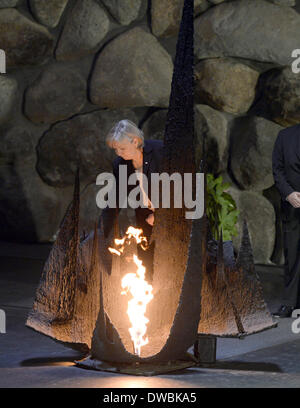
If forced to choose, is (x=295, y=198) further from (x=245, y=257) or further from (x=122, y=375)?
(x=122, y=375)

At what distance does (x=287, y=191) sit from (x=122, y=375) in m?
2.15

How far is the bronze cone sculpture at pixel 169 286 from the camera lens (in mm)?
3713

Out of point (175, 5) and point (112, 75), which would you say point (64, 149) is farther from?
point (175, 5)

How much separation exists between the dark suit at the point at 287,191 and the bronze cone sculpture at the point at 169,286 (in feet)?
4.85

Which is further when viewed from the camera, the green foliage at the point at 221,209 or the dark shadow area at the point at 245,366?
the green foliage at the point at 221,209

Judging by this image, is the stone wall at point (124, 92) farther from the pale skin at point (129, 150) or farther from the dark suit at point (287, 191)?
the pale skin at point (129, 150)

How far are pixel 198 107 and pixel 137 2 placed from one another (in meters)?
0.99

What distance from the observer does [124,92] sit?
7.15m

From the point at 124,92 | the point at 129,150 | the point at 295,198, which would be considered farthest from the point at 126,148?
the point at 124,92

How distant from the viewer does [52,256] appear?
13.0 feet

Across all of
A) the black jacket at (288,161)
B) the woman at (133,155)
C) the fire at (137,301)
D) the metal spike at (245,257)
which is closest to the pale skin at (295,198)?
the black jacket at (288,161)

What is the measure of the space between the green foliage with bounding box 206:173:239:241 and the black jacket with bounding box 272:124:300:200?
3.26 feet

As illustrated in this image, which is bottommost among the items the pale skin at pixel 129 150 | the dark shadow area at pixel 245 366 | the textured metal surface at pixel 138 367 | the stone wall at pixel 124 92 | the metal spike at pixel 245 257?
the dark shadow area at pixel 245 366

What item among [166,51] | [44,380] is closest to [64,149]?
[166,51]
